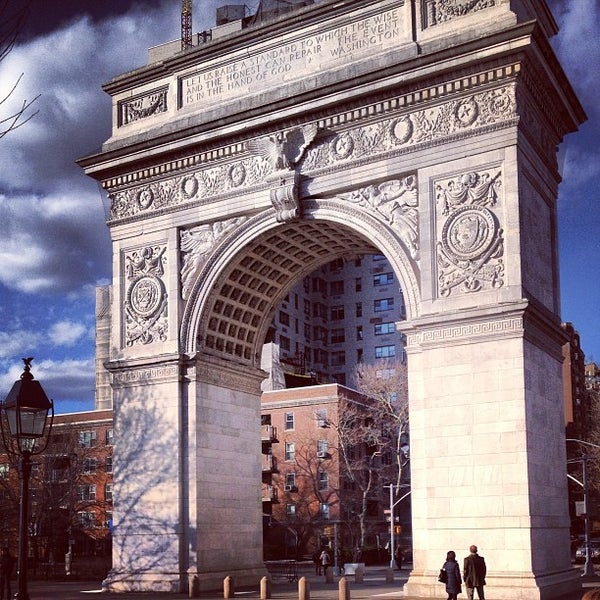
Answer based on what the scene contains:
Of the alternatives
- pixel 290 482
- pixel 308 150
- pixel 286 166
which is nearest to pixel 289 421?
pixel 290 482

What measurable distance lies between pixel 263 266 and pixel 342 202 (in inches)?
199

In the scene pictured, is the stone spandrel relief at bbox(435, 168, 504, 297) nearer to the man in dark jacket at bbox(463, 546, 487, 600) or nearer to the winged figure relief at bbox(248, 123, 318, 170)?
the winged figure relief at bbox(248, 123, 318, 170)

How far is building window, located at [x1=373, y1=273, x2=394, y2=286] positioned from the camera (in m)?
98.2

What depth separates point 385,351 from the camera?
3777 inches

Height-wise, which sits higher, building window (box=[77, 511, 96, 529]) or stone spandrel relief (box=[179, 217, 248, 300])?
stone spandrel relief (box=[179, 217, 248, 300])

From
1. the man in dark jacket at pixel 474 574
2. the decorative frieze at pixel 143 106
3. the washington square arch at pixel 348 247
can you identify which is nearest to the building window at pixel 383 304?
the washington square arch at pixel 348 247

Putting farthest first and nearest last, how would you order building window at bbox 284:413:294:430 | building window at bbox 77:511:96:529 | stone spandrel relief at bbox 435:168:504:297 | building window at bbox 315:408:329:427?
1. building window at bbox 77:511:96:529
2. building window at bbox 284:413:294:430
3. building window at bbox 315:408:329:427
4. stone spandrel relief at bbox 435:168:504:297

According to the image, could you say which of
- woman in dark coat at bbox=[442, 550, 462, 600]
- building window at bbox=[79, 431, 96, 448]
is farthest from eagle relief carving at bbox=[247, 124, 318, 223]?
building window at bbox=[79, 431, 96, 448]

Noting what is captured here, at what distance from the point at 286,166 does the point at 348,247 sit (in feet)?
14.9

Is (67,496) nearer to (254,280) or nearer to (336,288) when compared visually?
(254,280)

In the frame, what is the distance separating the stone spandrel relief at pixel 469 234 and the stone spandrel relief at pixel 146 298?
415 inches

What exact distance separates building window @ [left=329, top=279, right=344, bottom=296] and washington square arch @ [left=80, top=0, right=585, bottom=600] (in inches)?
2567

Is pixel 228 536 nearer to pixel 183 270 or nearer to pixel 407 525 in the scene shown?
pixel 183 270

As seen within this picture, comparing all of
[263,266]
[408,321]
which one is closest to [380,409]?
[263,266]
